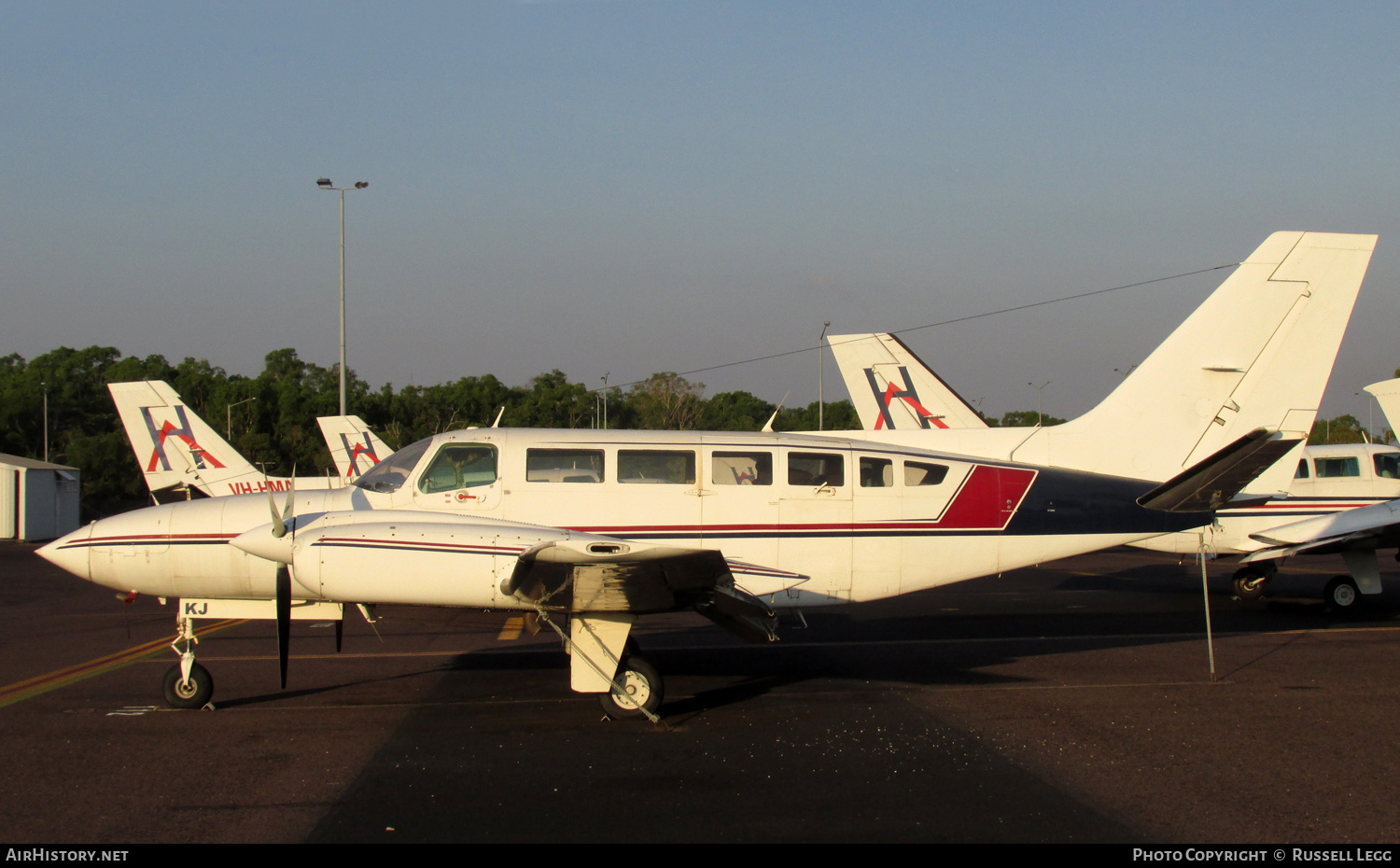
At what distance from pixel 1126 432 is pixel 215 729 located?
32.4 feet

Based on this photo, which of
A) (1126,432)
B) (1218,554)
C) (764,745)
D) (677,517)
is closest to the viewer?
(764,745)

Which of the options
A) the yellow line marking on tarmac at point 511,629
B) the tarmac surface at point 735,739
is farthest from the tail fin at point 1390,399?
the yellow line marking on tarmac at point 511,629

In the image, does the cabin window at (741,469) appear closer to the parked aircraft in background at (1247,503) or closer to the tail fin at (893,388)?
the parked aircraft in background at (1247,503)

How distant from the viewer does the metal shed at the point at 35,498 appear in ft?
111

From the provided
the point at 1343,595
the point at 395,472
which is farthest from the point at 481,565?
the point at 1343,595

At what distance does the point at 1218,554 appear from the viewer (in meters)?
15.5

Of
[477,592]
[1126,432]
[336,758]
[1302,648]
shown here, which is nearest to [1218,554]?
[1302,648]

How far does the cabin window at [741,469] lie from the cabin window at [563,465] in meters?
1.16

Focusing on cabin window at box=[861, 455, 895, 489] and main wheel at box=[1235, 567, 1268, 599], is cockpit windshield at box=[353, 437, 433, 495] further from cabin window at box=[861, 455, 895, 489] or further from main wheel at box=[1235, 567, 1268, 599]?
main wheel at box=[1235, 567, 1268, 599]

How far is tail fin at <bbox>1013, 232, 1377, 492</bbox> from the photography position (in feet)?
37.1

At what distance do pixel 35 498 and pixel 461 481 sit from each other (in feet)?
110

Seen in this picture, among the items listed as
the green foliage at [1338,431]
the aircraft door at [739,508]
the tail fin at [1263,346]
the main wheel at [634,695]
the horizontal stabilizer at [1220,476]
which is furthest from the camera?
the green foliage at [1338,431]

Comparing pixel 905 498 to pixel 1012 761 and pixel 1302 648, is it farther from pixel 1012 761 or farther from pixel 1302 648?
pixel 1302 648

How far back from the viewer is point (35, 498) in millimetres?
34469
